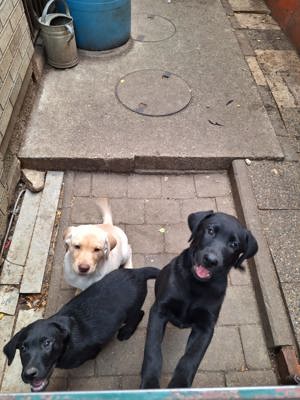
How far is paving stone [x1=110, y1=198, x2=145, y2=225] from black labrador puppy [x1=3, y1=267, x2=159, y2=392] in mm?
1057

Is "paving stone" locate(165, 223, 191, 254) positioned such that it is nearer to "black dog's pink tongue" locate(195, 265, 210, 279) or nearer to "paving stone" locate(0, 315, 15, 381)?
"black dog's pink tongue" locate(195, 265, 210, 279)

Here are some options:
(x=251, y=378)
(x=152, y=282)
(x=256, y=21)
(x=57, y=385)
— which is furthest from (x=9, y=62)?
(x=256, y=21)

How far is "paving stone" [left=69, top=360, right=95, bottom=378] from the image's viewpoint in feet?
9.68

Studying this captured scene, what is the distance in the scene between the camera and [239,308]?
11.2 ft

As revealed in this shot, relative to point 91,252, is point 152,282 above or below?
below

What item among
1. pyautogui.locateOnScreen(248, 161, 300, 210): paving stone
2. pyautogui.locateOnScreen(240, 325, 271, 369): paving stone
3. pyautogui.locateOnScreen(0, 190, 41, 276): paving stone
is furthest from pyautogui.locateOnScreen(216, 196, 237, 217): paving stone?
pyautogui.locateOnScreen(0, 190, 41, 276): paving stone

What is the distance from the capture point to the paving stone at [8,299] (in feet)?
10.6

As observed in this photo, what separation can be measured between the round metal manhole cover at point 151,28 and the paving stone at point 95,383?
540 centimetres

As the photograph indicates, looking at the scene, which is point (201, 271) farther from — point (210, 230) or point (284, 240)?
Result: point (284, 240)

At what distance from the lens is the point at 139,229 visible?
395cm

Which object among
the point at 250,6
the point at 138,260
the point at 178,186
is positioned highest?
the point at 250,6

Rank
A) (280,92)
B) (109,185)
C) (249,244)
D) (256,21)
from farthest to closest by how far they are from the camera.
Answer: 1. (256,21)
2. (280,92)
3. (109,185)
4. (249,244)

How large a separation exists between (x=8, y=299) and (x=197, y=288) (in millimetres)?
1885

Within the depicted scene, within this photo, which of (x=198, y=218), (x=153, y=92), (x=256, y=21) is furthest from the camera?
(x=256, y=21)
